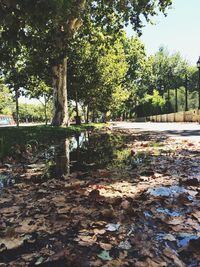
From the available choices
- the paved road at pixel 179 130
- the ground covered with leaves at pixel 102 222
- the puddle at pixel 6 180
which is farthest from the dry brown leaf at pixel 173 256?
the paved road at pixel 179 130

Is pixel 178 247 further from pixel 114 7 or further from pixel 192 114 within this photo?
pixel 192 114

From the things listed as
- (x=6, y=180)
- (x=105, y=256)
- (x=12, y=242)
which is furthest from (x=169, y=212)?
(x=6, y=180)

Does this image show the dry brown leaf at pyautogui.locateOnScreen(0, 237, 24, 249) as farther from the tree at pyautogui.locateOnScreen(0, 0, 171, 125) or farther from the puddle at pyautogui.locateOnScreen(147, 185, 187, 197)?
the tree at pyautogui.locateOnScreen(0, 0, 171, 125)

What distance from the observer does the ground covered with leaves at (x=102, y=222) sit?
2613mm

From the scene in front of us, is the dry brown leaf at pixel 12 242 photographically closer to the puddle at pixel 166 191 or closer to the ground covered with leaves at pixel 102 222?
the ground covered with leaves at pixel 102 222

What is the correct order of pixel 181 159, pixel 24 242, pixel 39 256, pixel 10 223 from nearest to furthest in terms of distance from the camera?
A: pixel 39 256
pixel 24 242
pixel 10 223
pixel 181 159

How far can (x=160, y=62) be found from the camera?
362 feet

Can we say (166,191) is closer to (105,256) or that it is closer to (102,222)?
(102,222)

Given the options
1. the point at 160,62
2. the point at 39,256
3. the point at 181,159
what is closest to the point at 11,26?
the point at 181,159

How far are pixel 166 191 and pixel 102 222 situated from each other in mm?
1506

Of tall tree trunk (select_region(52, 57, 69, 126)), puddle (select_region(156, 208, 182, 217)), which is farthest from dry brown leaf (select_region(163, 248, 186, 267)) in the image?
tall tree trunk (select_region(52, 57, 69, 126))

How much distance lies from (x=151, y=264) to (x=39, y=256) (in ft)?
2.36

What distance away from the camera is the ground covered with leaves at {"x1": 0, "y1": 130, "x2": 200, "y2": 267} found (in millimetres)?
2613

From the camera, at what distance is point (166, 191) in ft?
15.3
